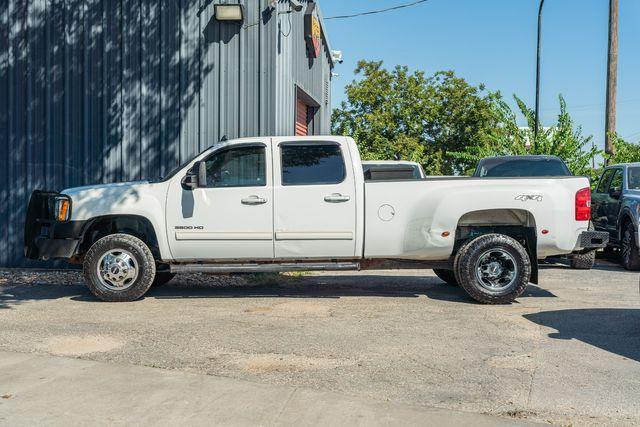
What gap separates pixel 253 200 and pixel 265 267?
819 millimetres

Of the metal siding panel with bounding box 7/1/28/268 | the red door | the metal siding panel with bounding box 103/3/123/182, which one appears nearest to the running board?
the metal siding panel with bounding box 103/3/123/182

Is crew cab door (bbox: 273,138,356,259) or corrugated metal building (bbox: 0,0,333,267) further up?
corrugated metal building (bbox: 0,0,333,267)

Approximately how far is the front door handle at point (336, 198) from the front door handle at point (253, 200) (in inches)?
29.9

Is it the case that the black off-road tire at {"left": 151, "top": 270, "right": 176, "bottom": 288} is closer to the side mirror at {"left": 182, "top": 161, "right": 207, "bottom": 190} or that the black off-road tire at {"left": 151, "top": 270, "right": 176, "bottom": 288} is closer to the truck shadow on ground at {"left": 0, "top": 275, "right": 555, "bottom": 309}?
the truck shadow on ground at {"left": 0, "top": 275, "right": 555, "bottom": 309}

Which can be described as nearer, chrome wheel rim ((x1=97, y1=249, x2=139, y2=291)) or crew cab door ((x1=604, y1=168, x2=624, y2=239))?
chrome wheel rim ((x1=97, y1=249, x2=139, y2=291))

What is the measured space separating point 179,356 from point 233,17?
24.3 ft

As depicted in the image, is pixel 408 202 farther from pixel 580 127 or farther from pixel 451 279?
pixel 580 127

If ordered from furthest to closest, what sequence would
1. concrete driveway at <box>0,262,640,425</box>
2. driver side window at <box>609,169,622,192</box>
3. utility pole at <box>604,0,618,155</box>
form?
utility pole at <box>604,0,618,155</box> < driver side window at <box>609,169,622,192</box> < concrete driveway at <box>0,262,640,425</box>

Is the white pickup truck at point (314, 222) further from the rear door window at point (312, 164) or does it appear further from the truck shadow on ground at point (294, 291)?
the truck shadow on ground at point (294, 291)

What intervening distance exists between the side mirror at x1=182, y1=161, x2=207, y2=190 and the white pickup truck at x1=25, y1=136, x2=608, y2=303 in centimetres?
2

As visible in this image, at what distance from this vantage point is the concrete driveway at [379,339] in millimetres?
5375

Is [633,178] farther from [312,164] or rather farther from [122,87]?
[122,87]

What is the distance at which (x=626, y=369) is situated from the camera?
598 centimetres

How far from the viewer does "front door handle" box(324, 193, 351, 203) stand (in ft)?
29.7
